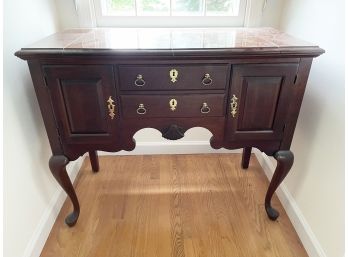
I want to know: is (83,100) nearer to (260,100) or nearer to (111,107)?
(111,107)

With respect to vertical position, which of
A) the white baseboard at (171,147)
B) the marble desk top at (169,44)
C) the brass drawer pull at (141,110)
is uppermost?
the marble desk top at (169,44)

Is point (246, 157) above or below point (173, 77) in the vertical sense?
below

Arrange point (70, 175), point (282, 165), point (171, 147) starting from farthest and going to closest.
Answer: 1. point (171, 147)
2. point (70, 175)
3. point (282, 165)

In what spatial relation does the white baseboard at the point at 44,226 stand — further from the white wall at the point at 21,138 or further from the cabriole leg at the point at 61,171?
the cabriole leg at the point at 61,171

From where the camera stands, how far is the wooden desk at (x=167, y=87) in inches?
36.0

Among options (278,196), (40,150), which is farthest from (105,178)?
(278,196)

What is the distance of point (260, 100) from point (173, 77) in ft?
1.24

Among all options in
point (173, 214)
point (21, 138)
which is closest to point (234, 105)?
point (173, 214)

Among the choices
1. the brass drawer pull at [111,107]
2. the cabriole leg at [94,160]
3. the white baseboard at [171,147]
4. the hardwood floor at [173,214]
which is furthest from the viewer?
the white baseboard at [171,147]

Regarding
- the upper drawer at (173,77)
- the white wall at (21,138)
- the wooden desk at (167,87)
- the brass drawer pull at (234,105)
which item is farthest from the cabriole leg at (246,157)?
the white wall at (21,138)

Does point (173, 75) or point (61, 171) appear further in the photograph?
point (61, 171)

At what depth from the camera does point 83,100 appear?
39.0 inches

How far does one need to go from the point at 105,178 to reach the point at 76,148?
2.06 ft

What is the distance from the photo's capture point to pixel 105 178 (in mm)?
1687
